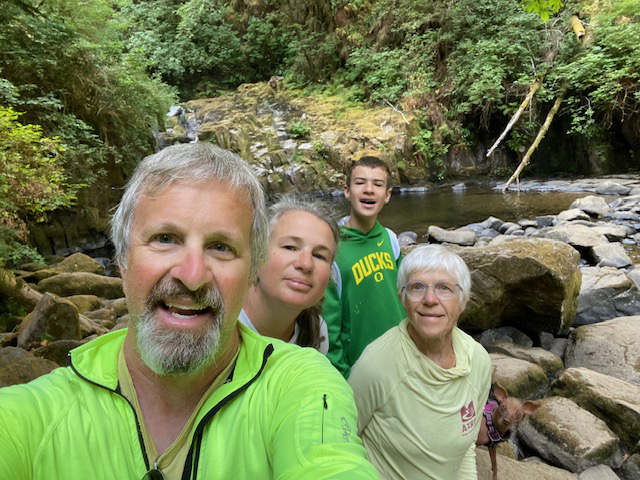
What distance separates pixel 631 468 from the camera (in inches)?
111

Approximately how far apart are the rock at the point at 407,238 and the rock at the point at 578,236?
2709 millimetres

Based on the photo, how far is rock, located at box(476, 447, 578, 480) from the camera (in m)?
2.40

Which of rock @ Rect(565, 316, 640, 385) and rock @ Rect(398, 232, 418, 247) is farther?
rock @ Rect(398, 232, 418, 247)

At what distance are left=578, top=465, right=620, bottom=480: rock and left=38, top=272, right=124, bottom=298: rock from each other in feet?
21.4

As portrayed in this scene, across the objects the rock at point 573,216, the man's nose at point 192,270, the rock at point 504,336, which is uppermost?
the man's nose at point 192,270

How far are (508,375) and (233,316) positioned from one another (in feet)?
10.8

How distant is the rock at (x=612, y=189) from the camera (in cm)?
1162

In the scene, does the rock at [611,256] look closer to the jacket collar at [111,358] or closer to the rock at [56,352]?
the jacket collar at [111,358]

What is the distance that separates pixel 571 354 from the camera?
4.21 metres

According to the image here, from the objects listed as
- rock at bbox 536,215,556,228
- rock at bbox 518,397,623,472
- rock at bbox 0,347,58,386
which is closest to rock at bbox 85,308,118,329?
rock at bbox 0,347,58,386

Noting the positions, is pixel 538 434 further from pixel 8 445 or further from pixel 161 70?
pixel 161 70

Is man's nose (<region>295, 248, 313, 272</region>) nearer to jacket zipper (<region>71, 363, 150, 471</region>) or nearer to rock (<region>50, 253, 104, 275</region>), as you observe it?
jacket zipper (<region>71, 363, 150, 471</region>)

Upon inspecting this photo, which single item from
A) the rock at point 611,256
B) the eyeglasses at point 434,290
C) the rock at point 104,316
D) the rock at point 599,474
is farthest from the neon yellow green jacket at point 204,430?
the rock at point 611,256

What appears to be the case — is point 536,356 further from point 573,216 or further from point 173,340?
point 573,216
